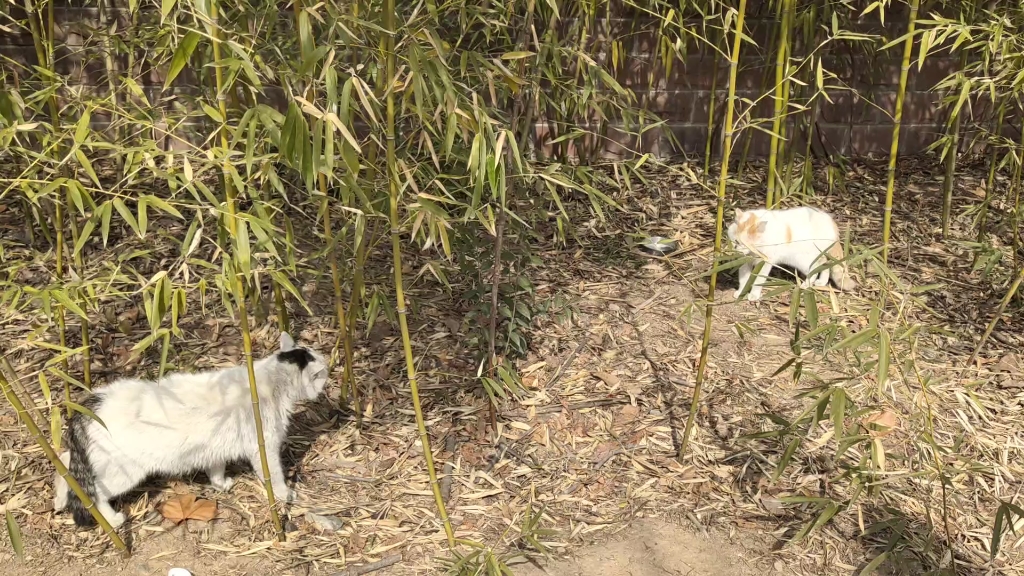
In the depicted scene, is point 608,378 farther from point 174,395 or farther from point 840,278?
point 174,395

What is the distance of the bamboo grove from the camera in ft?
6.05

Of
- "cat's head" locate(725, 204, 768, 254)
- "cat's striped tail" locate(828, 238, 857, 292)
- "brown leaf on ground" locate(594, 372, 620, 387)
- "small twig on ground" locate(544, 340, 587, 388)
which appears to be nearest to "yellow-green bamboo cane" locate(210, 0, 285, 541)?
"small twig on ground" locate(544, 340, 587, 388)

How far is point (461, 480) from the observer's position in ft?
8.59

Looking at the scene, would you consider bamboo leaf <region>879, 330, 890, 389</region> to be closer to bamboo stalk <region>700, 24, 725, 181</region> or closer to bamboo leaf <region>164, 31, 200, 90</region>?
bamboo leaf <region>164, 31, 200, 90</region>

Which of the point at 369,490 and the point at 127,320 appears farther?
the point at 127,320

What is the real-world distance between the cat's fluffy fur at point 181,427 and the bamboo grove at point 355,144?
137 millimetres

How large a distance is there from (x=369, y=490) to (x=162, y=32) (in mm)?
1391

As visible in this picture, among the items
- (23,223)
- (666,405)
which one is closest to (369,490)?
(666,405)

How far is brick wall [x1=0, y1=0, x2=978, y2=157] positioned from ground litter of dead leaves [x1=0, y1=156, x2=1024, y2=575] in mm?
969

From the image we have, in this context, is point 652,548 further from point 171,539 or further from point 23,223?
point 23,223

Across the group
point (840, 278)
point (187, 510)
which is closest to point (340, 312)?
point (187, 510)

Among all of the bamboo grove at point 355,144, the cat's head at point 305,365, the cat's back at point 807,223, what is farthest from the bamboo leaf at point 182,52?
the cat's back at point 807,223

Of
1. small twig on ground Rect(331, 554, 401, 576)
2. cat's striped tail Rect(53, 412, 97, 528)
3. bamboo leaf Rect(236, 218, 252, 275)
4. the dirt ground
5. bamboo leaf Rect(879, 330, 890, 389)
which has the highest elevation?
bamboo leaf Rect(236, 218, 252, 275)

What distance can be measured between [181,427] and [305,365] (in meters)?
0.37
